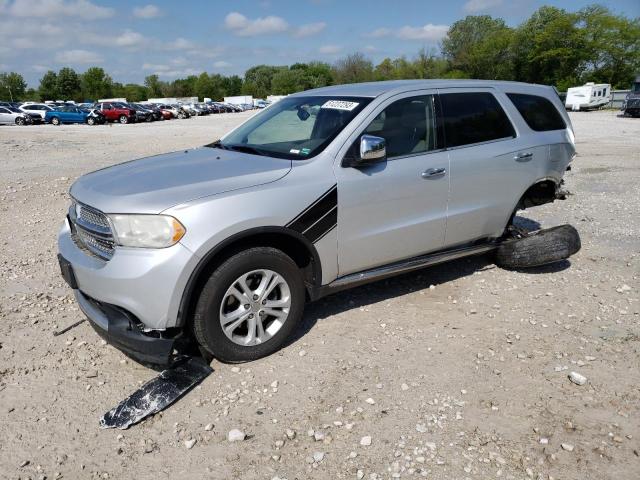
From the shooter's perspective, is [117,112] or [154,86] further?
[154,86]

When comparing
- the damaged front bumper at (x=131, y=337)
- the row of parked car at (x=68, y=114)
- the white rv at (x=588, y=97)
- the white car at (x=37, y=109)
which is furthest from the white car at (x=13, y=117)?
the white rv at (x=588, y=97)

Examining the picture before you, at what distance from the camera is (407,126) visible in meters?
4.05

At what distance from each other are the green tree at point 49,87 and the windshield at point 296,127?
104 metres

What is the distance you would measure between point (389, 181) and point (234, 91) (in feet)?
430

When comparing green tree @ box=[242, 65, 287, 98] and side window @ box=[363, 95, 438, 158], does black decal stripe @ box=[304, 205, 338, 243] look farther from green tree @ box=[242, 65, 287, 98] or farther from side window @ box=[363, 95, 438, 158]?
green tree @ box=[242, 65, 287, 98]

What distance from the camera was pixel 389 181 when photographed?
3807 millimetres

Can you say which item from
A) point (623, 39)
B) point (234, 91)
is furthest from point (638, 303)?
point (234, 91)

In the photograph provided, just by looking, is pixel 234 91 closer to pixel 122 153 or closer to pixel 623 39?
pixel 623 39

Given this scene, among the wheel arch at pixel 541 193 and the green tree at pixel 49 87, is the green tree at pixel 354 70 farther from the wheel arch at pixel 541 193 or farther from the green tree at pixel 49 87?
the wheel arch at pixel 541 193

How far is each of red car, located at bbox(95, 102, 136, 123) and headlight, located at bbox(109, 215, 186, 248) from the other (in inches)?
1466

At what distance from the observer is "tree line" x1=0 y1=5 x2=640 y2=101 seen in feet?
212

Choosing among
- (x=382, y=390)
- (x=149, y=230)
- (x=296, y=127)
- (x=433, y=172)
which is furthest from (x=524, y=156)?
(x=149, y=230)

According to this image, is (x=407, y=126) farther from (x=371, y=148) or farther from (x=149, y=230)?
(x=149, y=230)

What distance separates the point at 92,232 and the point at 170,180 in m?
0.59
